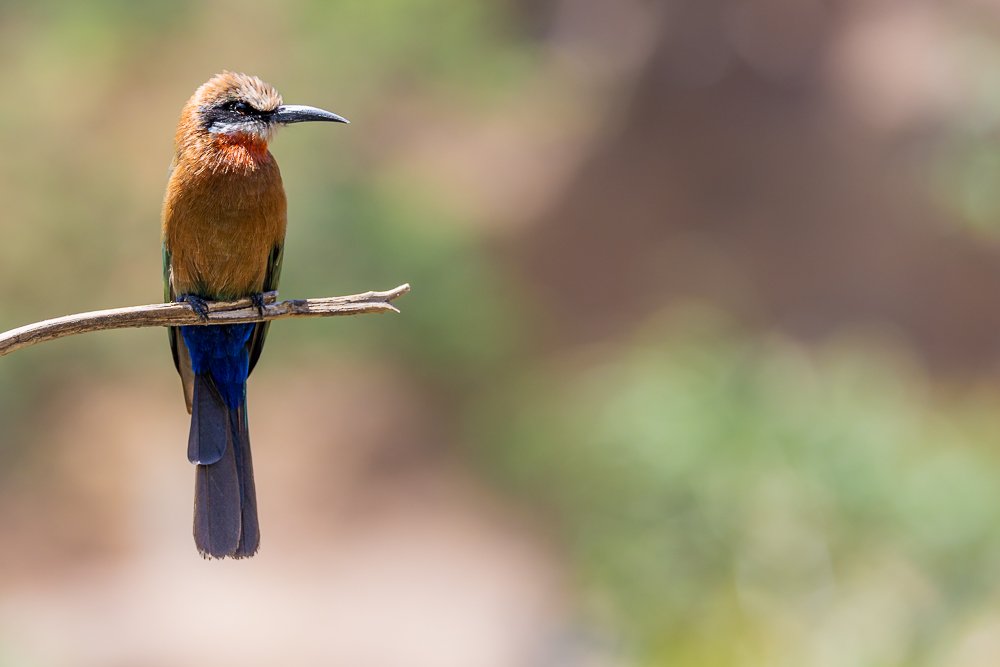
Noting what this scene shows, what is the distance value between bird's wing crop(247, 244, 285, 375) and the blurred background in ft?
14.7

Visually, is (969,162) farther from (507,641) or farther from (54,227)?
(54,227)

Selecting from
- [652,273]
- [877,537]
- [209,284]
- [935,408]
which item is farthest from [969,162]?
[209,284]

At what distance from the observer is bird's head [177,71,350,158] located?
10.4 feet

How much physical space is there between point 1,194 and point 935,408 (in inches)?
279

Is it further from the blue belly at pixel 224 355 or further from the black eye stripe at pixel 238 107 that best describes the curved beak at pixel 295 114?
the blue belly at pixel 224 355

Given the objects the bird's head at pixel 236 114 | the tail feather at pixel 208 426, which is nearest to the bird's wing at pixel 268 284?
the tail feather at pixel 208 426

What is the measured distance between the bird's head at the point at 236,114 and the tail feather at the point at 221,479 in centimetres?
62

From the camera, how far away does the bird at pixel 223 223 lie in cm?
309

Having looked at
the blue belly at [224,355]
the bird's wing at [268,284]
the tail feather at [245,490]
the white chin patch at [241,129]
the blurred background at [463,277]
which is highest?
the blurred background at [463,277]

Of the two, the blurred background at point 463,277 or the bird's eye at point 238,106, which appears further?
the blurred background at point 463,277

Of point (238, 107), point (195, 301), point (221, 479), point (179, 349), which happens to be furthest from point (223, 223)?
point (221, 479)

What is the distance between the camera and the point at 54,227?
9250 mm

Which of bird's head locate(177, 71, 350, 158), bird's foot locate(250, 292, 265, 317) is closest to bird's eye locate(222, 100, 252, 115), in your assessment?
bird's head locate(177, 71, 350, 158)

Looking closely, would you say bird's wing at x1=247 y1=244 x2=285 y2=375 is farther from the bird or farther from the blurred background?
the blurred background
